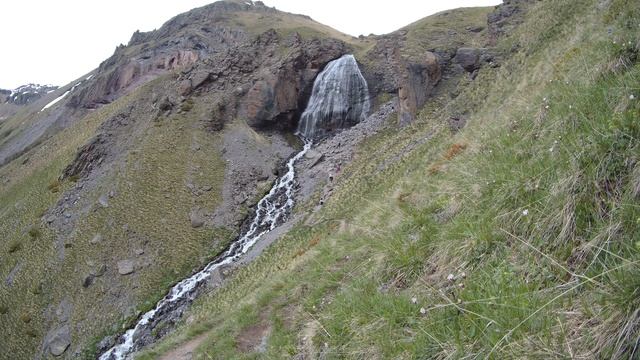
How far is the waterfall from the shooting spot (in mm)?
53969

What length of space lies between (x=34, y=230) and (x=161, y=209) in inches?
468

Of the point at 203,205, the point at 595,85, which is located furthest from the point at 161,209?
the point at 595,85

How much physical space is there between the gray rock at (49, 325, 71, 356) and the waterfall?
33.5 m

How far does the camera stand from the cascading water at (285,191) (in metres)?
28.2

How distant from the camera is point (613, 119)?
4.29m

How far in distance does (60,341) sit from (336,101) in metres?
38.4

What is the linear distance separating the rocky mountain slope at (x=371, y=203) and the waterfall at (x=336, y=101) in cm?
180

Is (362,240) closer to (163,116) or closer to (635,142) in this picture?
(635,142)

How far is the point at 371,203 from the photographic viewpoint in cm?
930

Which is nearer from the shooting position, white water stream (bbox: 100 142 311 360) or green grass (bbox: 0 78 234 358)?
white water stream (bbox: 100 142 311 360)

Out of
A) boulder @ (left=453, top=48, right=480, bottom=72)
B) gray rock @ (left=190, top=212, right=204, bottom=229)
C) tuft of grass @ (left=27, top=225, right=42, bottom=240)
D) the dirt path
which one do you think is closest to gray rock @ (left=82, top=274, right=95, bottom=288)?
gray rock @ (left=190, top=212, right=204, bottom=229)

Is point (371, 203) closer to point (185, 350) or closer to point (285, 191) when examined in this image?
point (185, 350)

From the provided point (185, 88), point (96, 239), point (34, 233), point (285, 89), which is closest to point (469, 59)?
point (285, 89)

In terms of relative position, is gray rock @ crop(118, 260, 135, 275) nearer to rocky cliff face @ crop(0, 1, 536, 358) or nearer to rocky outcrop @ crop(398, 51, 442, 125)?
rocky cliff face @ crop(0, 1, 536, 358)
